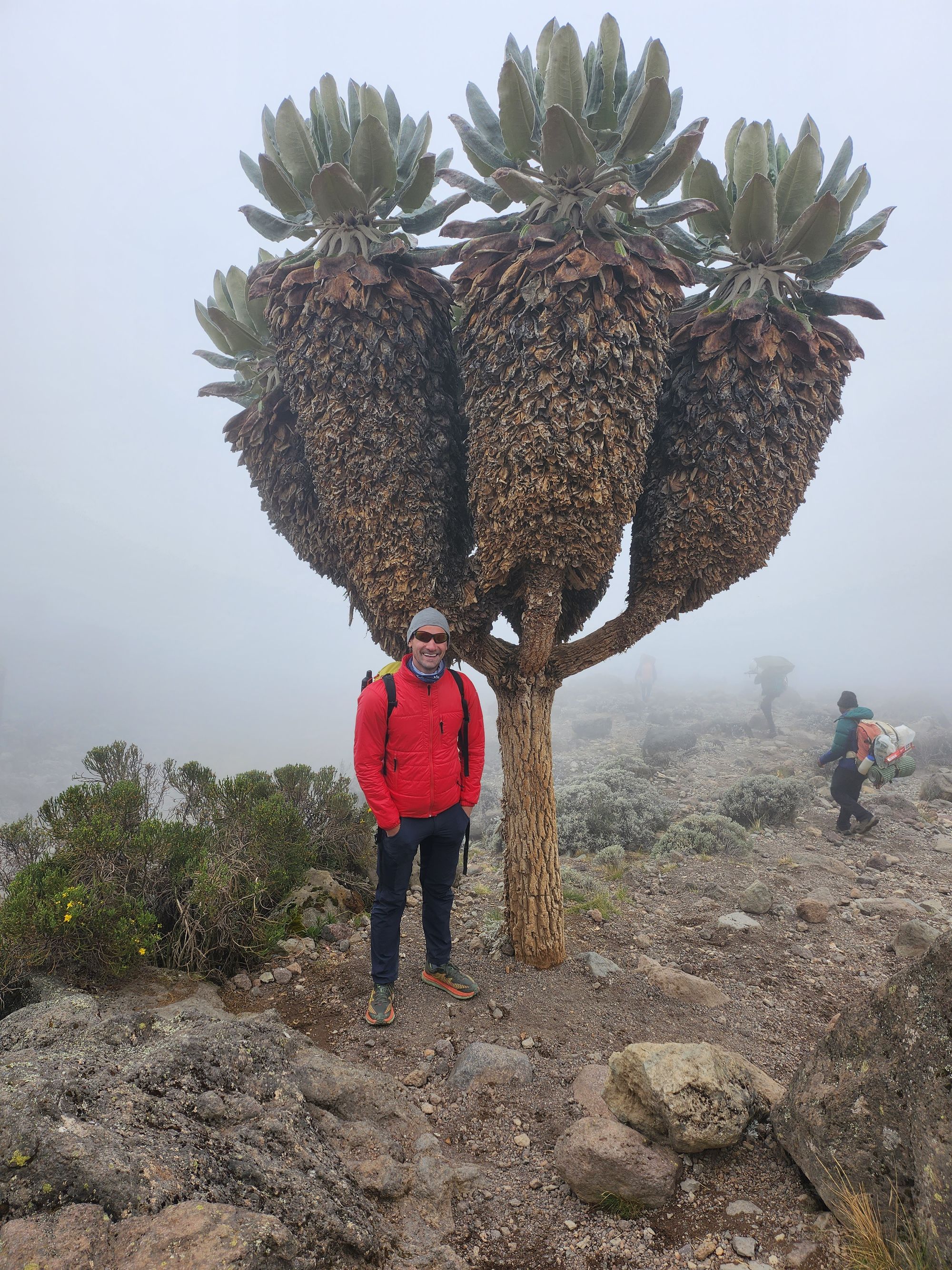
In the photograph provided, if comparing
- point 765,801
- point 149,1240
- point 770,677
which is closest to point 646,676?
point 770,677

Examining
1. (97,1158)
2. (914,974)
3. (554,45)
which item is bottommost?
(97,1158)

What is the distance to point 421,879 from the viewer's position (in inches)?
174

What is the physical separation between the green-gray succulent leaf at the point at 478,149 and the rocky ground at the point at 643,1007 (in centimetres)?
565

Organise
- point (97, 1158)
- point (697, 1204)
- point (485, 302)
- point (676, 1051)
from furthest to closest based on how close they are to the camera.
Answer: point (485, 302), point (676, 1051), point (697, 1204), point (97, 1158)

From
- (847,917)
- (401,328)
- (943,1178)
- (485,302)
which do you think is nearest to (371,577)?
(401,328)

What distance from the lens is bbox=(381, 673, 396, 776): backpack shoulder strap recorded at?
397 centimetres

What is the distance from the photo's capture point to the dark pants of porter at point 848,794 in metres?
9.11

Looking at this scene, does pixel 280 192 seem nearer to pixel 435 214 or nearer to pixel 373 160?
pixel 373 160

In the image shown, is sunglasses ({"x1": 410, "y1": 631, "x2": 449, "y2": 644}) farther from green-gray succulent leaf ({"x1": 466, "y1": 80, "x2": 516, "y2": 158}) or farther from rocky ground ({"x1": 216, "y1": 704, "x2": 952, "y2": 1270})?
green-gray succulent leaf ({"x1": 466, "y1": 80, "x2": 516, "y2": 158})

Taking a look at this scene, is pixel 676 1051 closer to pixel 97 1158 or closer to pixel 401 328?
pixel 97 1158

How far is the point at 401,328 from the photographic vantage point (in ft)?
14.0

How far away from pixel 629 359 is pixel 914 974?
11.2 ft

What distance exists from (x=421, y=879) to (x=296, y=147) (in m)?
5.04

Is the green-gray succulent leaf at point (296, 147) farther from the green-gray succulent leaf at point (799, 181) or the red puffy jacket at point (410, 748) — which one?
the red puffy jacket at point (410, 748)
